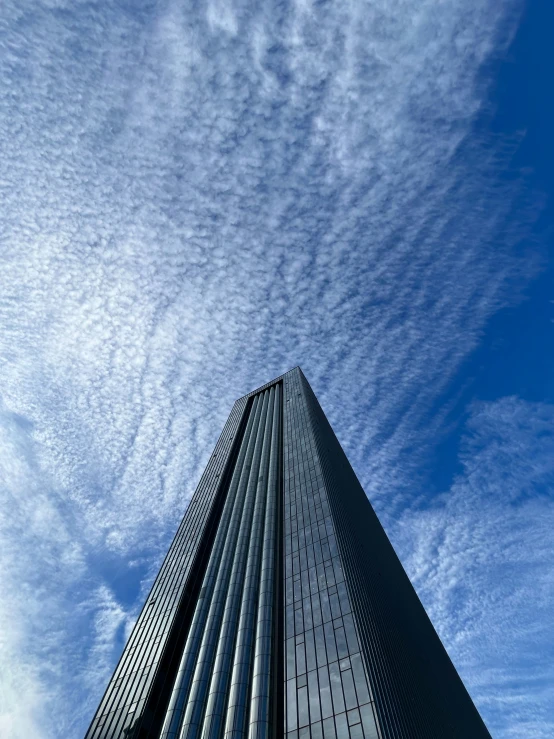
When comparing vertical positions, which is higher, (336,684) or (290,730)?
(336,684)

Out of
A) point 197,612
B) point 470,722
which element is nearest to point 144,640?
point 197,612

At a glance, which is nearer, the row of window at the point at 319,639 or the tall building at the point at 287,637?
the row of window at the point at 319,639

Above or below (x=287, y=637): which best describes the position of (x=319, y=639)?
below

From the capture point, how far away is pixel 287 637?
4225 cm

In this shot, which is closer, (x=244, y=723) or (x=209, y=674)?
(x=244, y=723)

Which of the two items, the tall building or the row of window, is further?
the tall building

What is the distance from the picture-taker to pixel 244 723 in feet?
124

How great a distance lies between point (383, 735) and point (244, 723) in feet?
50.3

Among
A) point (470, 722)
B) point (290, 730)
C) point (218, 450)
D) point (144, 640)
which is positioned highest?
point (218, 450)

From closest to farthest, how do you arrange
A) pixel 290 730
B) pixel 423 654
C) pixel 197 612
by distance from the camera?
pixel 290 730 → pixel 423 654 → pixel 197 612

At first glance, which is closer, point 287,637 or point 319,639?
point 319,639

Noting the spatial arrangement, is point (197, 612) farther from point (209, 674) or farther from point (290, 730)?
point (290, 730)

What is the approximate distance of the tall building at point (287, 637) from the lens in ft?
114

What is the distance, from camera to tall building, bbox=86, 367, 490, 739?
1373 inches
